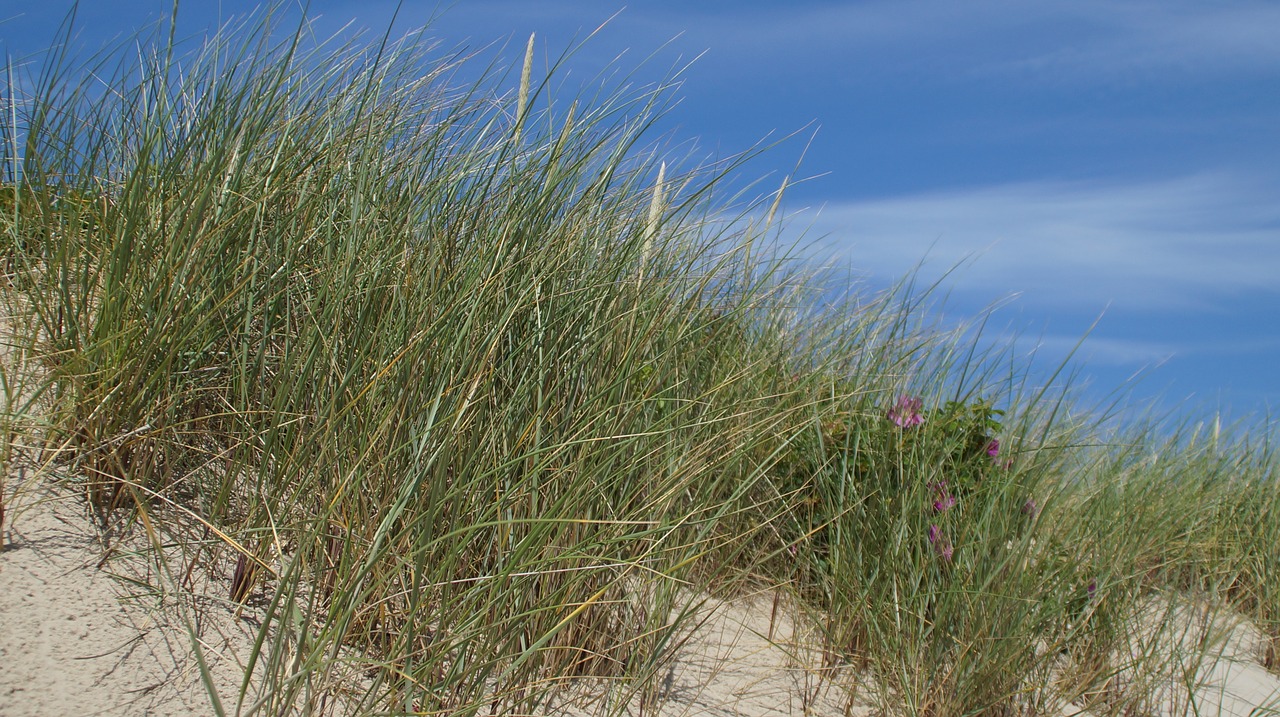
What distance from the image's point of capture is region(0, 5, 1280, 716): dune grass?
74.5 inches

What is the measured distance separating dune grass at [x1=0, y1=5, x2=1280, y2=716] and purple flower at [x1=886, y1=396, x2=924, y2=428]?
2 cm

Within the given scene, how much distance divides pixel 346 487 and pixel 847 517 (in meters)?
1.68

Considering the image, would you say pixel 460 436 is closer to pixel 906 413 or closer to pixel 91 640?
pixel 91 640

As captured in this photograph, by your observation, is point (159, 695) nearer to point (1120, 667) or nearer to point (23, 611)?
point (23, 611)

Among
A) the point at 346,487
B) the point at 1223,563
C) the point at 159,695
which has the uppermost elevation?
the point at 1223,563

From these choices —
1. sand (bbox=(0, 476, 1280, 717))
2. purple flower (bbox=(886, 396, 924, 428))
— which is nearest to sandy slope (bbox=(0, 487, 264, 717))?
sand (bbox=(0, 476, 1280, 717))

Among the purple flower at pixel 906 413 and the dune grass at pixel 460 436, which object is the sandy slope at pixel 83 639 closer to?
the dune grass at pixel 460 436

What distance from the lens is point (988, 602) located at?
8.61 ft

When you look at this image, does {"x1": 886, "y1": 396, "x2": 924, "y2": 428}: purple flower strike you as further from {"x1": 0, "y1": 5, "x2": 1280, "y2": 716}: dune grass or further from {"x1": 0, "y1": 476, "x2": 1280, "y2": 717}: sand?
{"x1": 0, "y1": 476, "x2": 1280, "y2": 717}: sand

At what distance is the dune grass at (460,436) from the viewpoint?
6.21 ft

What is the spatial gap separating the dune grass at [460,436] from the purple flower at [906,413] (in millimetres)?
16

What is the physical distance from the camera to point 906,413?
126 inches

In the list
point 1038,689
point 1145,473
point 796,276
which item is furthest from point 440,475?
point 1145,473

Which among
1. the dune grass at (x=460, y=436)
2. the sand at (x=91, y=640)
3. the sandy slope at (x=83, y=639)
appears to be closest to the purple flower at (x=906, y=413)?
the dune grass at (x=460, y=436)
